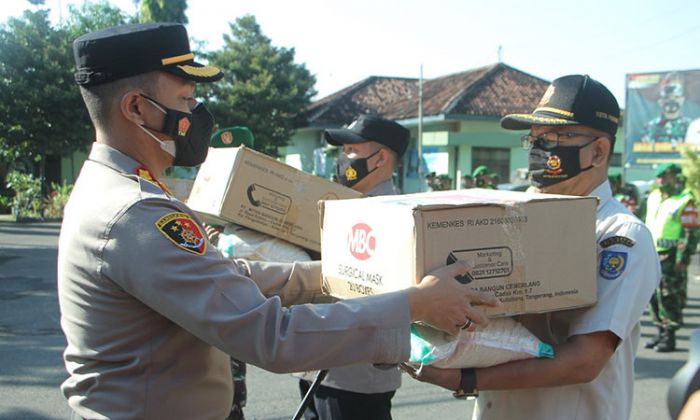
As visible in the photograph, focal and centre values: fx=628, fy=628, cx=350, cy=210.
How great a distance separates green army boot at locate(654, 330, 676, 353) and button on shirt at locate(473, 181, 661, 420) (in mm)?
5364

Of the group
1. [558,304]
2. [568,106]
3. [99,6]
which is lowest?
[558,304]

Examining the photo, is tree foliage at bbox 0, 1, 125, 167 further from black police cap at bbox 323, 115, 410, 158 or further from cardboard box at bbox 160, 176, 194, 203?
black police cap at bbox 323, 115, 410, 158

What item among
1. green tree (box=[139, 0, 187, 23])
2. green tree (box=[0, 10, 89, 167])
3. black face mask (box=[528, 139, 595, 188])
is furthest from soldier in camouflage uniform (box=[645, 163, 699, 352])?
green tree (box=[139, 0, 187, 23])

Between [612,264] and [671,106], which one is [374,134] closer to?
[612,264]

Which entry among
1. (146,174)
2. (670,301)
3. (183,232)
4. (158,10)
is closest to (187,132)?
(146,174)

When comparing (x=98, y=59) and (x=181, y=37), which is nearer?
(x=98, y=59)

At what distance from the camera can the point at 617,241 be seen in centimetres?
181

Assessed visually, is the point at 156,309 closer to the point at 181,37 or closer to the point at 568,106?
the point at 181,37

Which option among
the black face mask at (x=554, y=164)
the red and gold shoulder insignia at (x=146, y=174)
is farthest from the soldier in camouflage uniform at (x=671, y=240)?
the red and gold shoulder insignia at (x=146, y=174)

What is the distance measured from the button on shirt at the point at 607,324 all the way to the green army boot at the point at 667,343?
536 cm

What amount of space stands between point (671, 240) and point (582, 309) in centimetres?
684

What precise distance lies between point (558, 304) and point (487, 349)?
24cm

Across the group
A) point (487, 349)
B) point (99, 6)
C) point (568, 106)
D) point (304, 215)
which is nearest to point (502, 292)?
point (487, 349)

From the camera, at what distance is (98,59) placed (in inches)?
67.3
